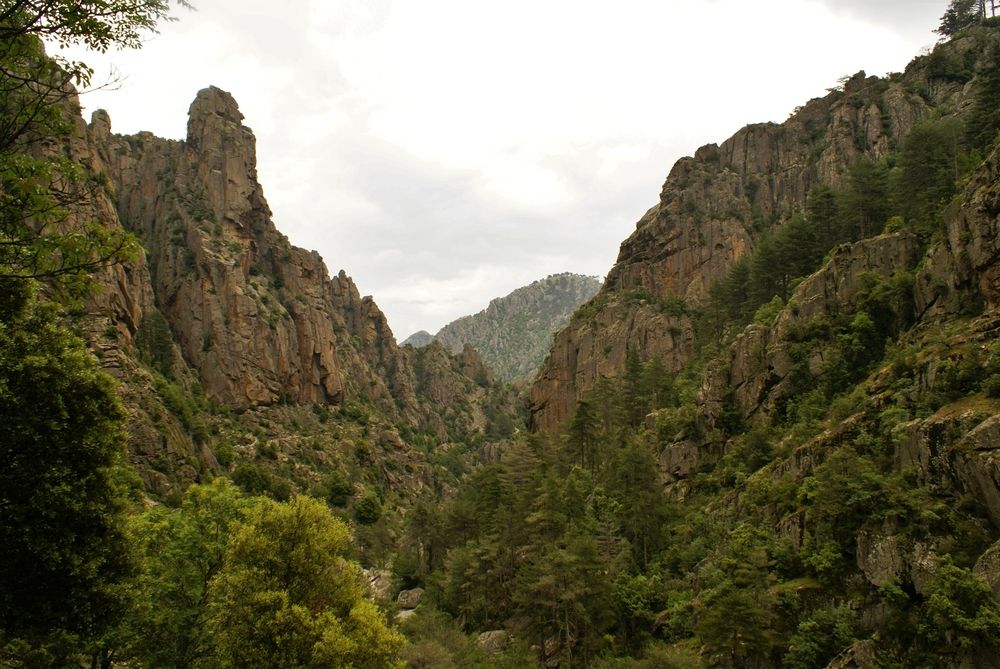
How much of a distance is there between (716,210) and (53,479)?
98.3 meters

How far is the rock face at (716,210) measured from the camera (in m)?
87.2

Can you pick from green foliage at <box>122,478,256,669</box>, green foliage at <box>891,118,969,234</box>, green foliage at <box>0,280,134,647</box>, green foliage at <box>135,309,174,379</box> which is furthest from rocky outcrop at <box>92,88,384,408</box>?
green foliage at <box>891,118,969,234</box>

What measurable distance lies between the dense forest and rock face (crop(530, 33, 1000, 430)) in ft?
60.9

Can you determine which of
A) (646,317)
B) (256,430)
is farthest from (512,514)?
(256,430)

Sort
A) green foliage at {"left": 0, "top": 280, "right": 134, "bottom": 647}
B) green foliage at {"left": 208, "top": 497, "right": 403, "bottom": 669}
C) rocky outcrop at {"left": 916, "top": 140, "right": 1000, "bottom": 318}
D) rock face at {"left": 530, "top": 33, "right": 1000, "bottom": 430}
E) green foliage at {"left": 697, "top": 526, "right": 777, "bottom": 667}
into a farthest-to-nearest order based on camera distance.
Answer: rock face at {"left": 530, "top": 33, "right": 1000, "bottom": 430}, rocky outcrop at {"left": 916, "top": 140, "right": 1000, "bottom": 318}, green foliage at {"left": 697, "top": 526, "right": 777, "bottom": 667}, green foliage at {"left": 208, "top": 497, "right": 403, "bottom": 669}, green foliage at {"left": 0, "top": 280, "right": 134, "bottom": 647}

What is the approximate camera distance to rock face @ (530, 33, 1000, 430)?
286 ft

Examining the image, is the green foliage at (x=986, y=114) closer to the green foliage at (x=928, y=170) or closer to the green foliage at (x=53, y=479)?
the green foliage at (x=928, y=170)

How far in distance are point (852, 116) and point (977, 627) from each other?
95.1m

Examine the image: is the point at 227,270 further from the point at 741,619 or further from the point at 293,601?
the point at 741,619

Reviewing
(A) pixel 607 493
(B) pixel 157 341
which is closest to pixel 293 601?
(A) pixel 607 493

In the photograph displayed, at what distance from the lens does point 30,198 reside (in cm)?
966

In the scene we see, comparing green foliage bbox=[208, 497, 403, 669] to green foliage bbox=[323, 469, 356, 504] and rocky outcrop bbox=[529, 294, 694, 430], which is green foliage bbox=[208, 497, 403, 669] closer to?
rocky outcrop bbox=[529, 294, 694, 430]

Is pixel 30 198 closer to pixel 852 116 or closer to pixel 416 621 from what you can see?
pixel 416 621

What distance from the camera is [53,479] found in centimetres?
1329
